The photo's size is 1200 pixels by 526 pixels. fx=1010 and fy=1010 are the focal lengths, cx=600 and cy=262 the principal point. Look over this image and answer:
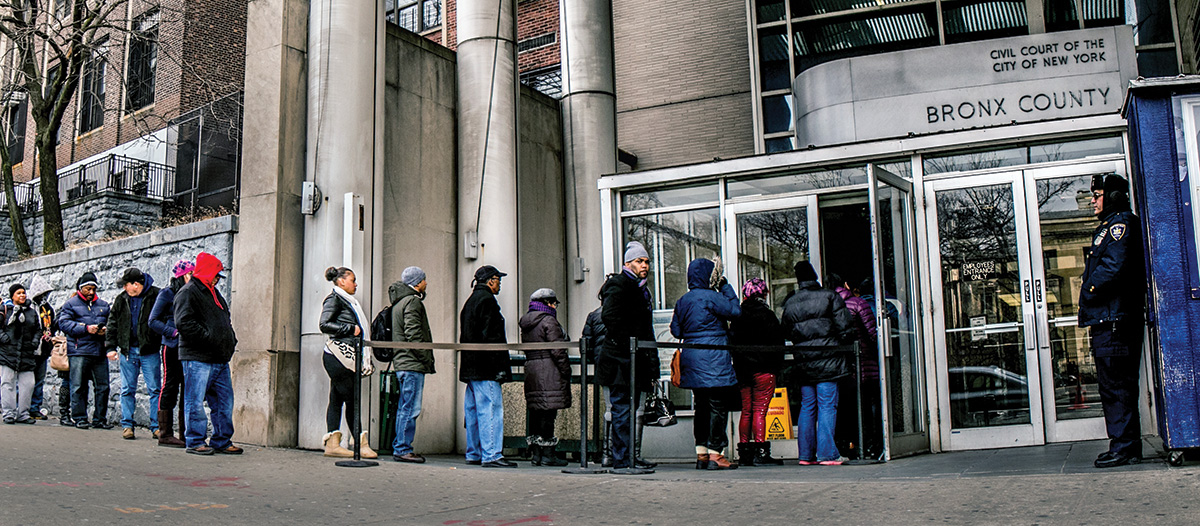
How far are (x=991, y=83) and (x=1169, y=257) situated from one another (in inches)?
230

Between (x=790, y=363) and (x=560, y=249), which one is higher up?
(x=560, y=249)

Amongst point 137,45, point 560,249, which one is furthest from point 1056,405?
point 137,45

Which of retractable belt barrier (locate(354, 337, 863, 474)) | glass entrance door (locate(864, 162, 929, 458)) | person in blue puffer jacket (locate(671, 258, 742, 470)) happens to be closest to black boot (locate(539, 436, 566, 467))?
retractable belt barrier (locate(354, 337, 863, 474))

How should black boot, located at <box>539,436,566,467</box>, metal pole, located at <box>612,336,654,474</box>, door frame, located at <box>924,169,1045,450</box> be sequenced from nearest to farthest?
metal pole, located at <box>612,336,654,474</box>
black boot, located at <box>539,436,566,467</box>
door frame, located at <box>924,169,1045,450</box>

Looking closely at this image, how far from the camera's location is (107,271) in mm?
12875

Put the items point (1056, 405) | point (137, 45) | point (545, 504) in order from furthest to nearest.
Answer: point (137, 45)
point (1056, 405)
point (545, 504)

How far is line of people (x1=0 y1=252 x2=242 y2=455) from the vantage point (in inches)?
338

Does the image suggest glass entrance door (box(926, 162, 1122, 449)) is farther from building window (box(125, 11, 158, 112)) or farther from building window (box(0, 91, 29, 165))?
building window (box(0, 91, 29, 165))

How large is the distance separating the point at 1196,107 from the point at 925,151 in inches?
122

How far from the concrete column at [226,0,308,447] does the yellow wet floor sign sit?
4.62 meters

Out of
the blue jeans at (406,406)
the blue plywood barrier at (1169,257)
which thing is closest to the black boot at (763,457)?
the blue jeans at (406,406)

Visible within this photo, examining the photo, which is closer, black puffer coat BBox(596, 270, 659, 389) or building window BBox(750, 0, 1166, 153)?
black puffer coat BBox(596, 270, 659, 389)

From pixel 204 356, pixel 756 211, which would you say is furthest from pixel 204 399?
pixel 756 211

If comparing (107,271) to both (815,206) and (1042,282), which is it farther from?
(1042,282)
